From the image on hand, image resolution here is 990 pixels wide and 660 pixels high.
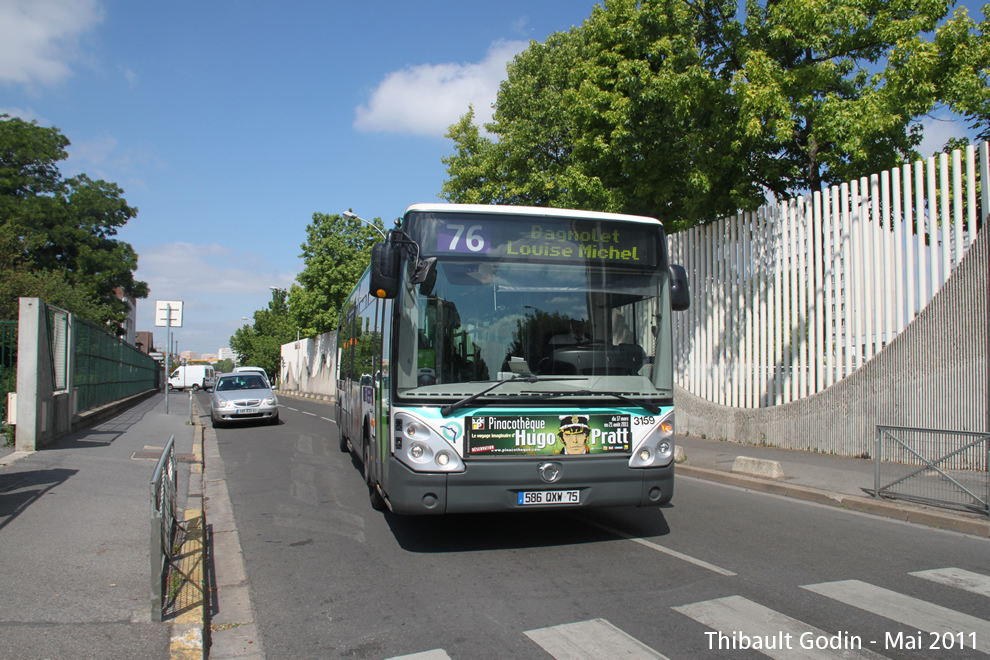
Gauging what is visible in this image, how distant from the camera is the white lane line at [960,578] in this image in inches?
209

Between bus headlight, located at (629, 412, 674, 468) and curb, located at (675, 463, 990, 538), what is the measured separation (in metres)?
3.52

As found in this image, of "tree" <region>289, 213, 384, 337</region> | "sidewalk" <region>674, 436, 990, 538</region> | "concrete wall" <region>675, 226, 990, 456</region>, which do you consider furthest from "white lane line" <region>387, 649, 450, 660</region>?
"tree" <region>289, 213, 384, 337</region>

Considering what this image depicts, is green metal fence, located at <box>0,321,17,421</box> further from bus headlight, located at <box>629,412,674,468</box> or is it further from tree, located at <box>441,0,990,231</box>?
tree, located at <box>441,0,990,231</box>

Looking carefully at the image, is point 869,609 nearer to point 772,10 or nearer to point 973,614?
point 973,614

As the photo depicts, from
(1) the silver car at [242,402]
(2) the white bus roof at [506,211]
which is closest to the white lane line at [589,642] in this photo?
(2) the white bus roof at [506,211]

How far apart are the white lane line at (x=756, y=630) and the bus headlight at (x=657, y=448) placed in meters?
1.55

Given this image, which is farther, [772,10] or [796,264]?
[772,10]

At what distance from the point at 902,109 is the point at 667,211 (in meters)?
5.88

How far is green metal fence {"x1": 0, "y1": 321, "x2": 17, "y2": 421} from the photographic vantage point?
11.8m

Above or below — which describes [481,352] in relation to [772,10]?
below

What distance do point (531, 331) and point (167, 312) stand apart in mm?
18599

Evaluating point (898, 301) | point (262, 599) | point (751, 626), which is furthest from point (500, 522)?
point (898, 301)

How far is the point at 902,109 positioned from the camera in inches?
523

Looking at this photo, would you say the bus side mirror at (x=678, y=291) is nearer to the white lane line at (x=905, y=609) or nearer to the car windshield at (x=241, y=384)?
the white lane line at (x=905, y=609)
